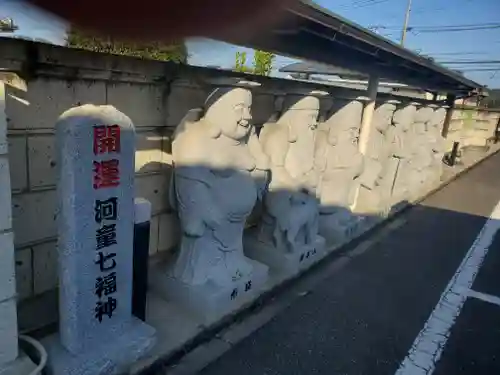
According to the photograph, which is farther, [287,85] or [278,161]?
[287,85]

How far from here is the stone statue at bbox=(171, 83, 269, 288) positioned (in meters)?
3.38

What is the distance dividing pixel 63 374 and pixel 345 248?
401cm

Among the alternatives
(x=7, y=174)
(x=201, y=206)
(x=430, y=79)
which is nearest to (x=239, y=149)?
(x=201, y=206)

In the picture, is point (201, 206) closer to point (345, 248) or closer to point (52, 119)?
point (52, 119)

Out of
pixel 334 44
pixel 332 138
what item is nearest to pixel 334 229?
pixel 332 138

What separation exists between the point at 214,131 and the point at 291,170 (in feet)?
4.29

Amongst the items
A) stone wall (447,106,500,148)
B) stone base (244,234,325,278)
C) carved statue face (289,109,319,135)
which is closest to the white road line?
stone base (244,234,325,278)

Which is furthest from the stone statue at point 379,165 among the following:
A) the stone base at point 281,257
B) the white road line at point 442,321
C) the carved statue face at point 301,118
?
the carved statue face at point 301,118

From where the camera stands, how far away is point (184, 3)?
1.45 metres

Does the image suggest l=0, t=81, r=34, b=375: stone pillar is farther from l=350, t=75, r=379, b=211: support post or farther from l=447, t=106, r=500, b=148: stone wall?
l=447, t=106, r=500, b=148: stone wall

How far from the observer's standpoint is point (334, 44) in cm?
455

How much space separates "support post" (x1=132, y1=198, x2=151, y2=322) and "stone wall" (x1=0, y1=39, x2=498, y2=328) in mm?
782

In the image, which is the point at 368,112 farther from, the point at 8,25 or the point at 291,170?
the point at 8,25

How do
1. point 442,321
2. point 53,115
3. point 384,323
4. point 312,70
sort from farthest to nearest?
point 312,70
point 442,321
point 384,323
point 53,115
